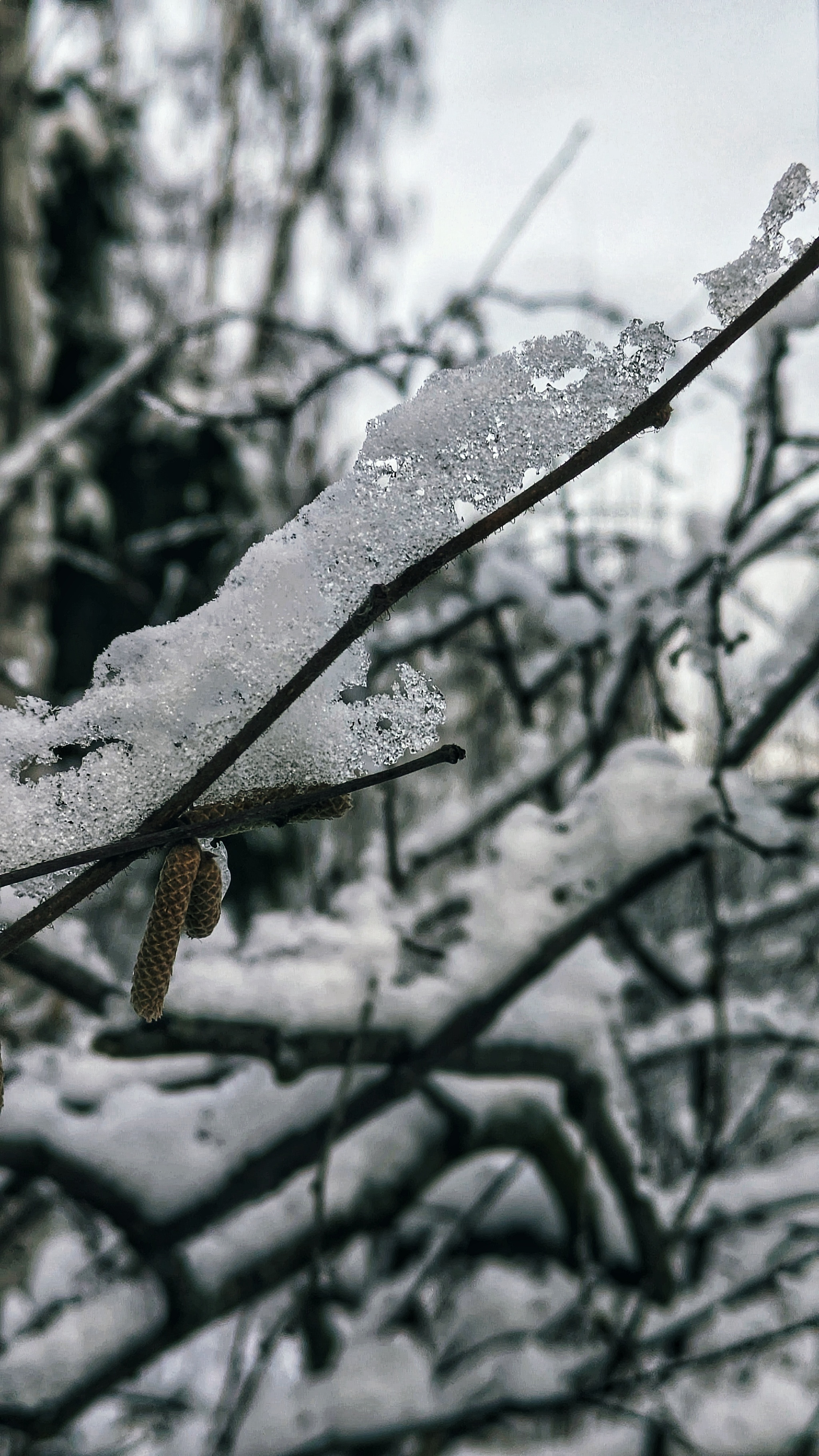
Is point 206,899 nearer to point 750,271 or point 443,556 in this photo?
point 443,556

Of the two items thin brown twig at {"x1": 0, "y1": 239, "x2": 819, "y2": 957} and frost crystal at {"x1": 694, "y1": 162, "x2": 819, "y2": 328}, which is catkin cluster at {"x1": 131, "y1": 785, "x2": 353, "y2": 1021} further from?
frost crystal at {"x1": 694, "y1": 162, "x2": 819, "y2": 328}

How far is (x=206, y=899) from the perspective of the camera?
1.87 ft

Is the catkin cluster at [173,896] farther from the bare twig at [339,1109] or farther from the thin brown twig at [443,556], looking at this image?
the bare twig at [339,1109]

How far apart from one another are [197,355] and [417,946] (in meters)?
4.09

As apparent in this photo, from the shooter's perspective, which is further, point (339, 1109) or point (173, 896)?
point (339, 1109)

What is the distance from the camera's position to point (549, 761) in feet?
7.95

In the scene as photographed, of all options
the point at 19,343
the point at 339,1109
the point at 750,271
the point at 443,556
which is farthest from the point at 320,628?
the point at 19,343

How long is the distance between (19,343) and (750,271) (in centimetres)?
425

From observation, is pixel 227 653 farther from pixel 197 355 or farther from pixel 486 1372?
pixel 197 355

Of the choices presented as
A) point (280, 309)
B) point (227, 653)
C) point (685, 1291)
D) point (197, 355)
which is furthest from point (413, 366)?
point (280, 309)

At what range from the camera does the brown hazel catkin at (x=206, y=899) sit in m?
0.56

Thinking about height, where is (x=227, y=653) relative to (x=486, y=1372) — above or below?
above

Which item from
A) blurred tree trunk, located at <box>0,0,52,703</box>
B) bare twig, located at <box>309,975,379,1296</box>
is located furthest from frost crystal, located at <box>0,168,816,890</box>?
blurred tree trunk, located at <box>0,0,52,703</box>

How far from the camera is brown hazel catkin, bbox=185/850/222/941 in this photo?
0.56 meters
